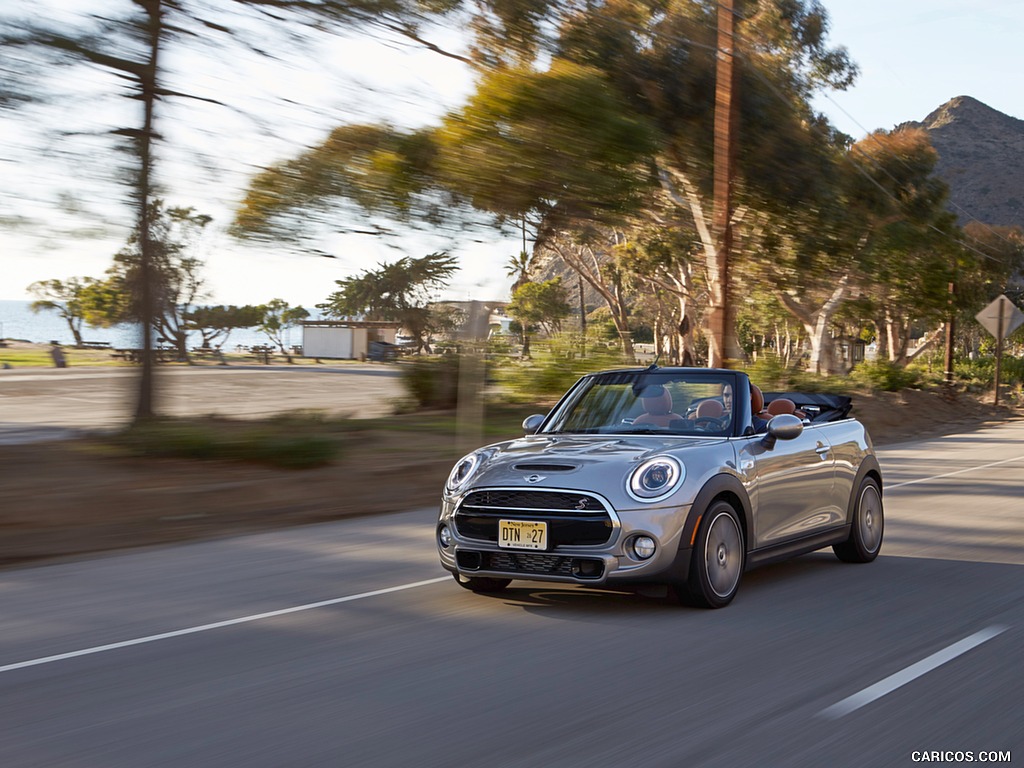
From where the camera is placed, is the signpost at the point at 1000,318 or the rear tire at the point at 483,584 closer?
the rear tire at the point at 483,584

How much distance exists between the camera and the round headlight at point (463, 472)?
726cm

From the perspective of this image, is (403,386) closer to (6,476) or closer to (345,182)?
(345,182)

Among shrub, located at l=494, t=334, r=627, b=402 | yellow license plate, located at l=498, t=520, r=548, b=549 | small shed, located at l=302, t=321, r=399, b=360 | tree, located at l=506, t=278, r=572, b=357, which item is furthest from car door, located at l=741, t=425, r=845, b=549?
tree, located at l=506, t=278, r=572, b=357

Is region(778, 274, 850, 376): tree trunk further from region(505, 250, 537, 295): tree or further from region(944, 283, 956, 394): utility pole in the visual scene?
region(505, 250, 537, 295): tree

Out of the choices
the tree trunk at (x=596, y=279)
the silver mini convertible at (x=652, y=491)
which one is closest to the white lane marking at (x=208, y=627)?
the silver mini convertible at (x=652, y=491)

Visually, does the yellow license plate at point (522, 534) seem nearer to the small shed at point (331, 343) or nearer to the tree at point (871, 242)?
the tree at point (871, 242)

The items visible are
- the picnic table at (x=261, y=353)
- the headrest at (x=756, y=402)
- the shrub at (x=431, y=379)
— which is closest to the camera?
the headrest at (x=756, y=402)

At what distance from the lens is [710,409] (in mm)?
7895

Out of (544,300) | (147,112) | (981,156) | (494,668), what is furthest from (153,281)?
(981,156)

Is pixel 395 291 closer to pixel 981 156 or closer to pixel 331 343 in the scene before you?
pixel 331 343

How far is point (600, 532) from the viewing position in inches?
262

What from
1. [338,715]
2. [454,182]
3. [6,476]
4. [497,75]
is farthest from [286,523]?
[497,75]

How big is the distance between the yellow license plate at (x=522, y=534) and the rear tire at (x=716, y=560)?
0.89 meters

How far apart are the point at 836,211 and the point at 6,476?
1003 inches
